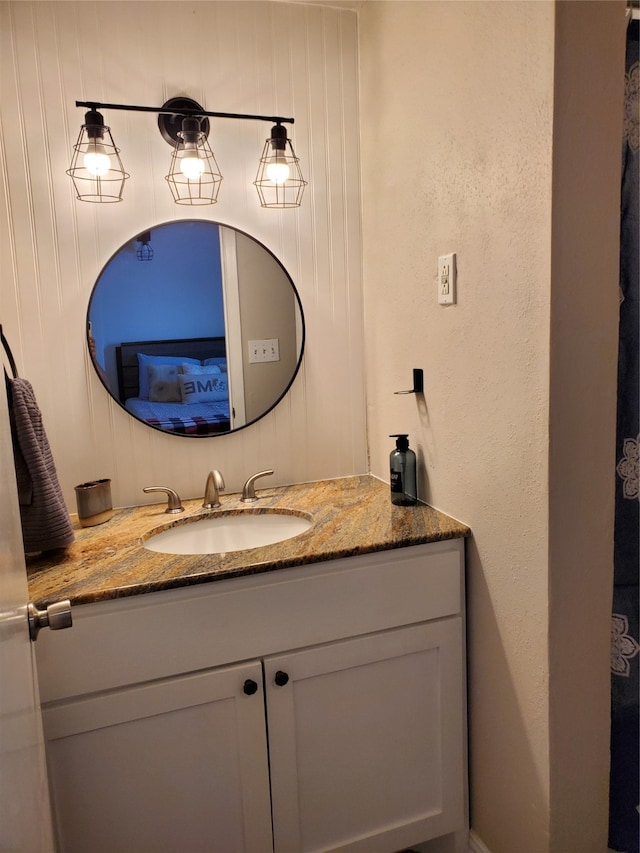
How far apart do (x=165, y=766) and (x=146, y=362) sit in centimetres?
100

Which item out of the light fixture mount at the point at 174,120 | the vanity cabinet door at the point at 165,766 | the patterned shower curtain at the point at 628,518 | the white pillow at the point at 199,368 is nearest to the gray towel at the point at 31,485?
the vanity cabinet door at the point at 165,766

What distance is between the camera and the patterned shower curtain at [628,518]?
116cm

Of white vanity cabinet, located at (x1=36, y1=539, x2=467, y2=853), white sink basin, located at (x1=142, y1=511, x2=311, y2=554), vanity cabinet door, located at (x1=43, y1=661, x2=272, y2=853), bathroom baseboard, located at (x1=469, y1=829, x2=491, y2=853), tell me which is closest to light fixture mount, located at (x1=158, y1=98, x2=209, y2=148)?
white sink basin, located at (x1=142, y1=511, x2=311, y2=554)

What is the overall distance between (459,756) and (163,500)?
103 centimetres

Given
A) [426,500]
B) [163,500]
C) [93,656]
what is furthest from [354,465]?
[93,656]

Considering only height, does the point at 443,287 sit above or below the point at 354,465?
above

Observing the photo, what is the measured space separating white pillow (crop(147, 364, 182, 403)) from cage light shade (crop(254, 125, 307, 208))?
1.81 feet

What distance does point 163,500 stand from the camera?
5.82 feet

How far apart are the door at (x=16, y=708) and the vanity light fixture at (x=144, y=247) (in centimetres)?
91

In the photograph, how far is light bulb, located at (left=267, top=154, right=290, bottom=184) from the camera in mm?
1649

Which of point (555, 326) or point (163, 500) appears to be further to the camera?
point (163, 500)

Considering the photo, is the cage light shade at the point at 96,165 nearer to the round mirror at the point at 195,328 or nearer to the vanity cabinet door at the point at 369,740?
the round mirror at the point at 195,328

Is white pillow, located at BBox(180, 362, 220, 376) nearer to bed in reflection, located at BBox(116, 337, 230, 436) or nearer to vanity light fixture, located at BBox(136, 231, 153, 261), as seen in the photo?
bed in reflection, located at BBox(116, 337, 230, 436)

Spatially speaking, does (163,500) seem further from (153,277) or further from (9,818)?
(9,818)
